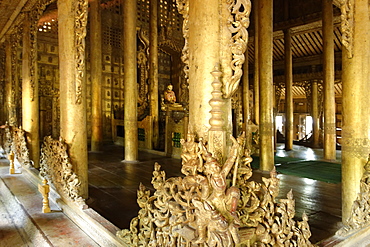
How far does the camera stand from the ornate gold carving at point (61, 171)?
4.12 m

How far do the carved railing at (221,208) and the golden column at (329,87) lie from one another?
804cm

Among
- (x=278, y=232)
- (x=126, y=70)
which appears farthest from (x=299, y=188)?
(x=126, y=70)

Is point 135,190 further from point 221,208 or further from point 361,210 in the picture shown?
point 361,210

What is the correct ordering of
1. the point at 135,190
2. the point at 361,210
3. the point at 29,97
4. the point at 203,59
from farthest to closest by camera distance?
the point at 29,97
the point at 135,190
the point at 361,210
the point at 203,59

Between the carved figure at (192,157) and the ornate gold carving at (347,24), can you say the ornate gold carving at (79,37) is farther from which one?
Answer: the ornate gold carving at (347,24)

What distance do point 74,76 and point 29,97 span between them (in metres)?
3.96

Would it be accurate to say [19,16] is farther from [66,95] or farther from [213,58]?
[213,58]

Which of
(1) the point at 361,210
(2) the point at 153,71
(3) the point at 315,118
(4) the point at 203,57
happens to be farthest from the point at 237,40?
(3) the point at 315,118

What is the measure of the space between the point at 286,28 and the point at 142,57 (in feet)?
23.4

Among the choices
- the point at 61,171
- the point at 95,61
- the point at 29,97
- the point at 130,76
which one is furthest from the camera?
the point at 95,61

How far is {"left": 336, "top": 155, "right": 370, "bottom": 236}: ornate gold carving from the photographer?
10.1 feet

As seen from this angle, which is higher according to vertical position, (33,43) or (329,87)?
(33,43)

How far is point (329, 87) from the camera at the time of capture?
30.9 feet

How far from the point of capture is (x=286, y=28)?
13.0 metres
